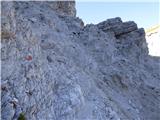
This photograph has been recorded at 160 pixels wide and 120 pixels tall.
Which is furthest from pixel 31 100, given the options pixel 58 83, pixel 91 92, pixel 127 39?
pixel 127 39

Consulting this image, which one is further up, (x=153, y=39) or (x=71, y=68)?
(x=153, y=39)

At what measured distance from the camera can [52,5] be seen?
29.9 m

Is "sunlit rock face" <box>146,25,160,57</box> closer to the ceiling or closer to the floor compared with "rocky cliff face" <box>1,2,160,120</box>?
closer to the ceiling

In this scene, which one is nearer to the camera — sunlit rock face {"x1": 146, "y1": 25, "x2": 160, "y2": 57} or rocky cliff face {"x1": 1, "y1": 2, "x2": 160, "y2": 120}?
rocky cliff face {"x1": 1, "y1": 2, "x2": 160, "y2": 120}

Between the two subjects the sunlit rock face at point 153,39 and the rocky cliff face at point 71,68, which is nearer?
the rocky cliff face at point 71,68

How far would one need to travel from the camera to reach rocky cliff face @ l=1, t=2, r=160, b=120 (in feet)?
44.1

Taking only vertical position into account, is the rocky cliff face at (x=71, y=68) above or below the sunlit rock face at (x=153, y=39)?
below

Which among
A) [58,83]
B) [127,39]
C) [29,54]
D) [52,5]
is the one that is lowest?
[58,83]

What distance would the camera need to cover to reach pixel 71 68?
18.9 m

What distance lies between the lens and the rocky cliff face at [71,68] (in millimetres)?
13430

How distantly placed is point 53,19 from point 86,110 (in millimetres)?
11029

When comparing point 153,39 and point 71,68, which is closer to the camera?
point 71,68

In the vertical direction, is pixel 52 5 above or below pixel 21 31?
above

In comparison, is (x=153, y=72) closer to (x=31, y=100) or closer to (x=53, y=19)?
(x=53, y=19)
